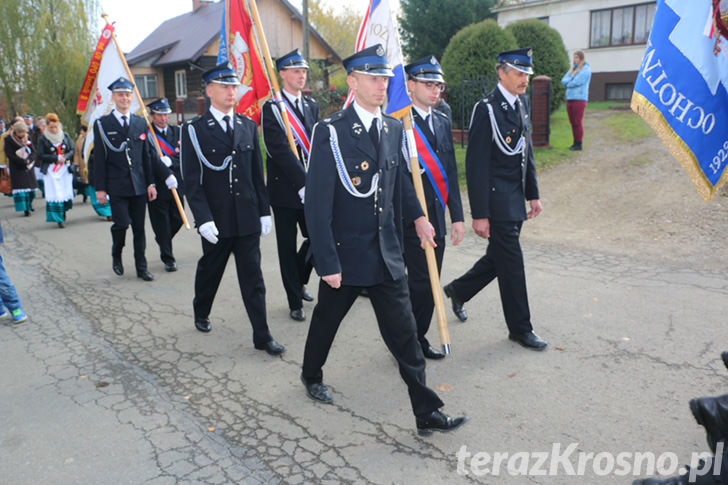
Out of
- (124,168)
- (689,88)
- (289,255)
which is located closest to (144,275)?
(124,168)

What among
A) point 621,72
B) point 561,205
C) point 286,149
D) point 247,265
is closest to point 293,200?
point 286,149

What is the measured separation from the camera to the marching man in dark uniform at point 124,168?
6938mm

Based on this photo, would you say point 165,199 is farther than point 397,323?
Yes

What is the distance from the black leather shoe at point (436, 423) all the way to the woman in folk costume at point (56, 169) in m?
8.96

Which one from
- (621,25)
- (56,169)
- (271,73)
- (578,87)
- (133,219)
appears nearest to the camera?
(271,73)

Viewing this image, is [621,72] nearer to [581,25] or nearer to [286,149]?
[581,25]

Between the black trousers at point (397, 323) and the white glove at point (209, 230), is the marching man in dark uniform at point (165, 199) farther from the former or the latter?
the black trousers at point (397, 323)

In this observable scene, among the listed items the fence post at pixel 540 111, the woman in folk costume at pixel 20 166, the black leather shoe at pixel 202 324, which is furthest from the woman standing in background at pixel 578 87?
the woman in folk costume at pixel 20 166

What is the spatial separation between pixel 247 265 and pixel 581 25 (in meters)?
24.1

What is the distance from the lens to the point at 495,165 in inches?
187

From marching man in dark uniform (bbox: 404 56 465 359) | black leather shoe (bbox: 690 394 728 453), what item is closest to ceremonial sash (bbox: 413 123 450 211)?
marching man in dark uniform (bbox: 404 56 465 359)

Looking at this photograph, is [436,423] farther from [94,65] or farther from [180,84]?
[180,84]

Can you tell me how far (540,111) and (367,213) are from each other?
1057 centimetres

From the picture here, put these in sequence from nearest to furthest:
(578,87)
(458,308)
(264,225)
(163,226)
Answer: (264,225), (458,308), (163,226), (578,87)
